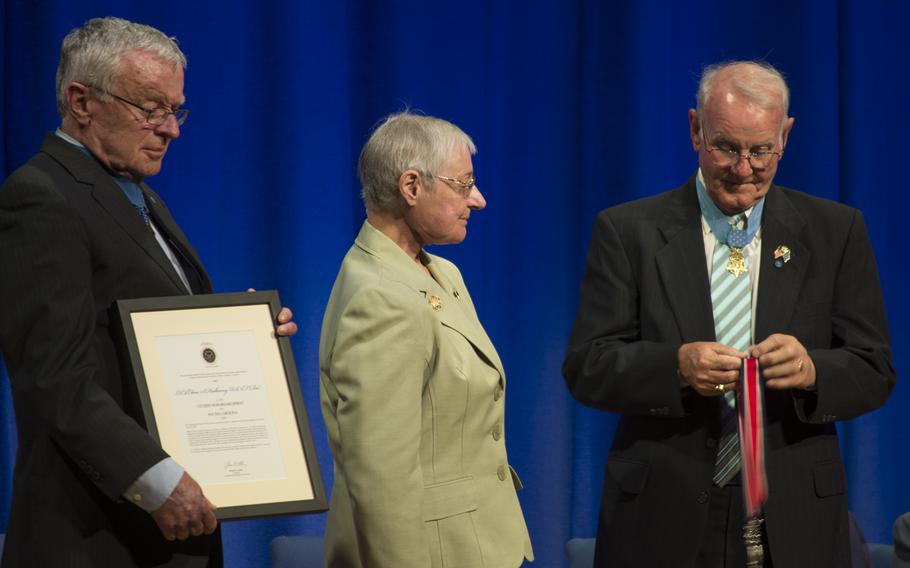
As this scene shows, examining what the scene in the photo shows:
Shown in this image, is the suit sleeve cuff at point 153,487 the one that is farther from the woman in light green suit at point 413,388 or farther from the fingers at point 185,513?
the woman in light green suit at point 413,388

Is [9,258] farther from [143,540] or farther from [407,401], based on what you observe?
[407,401]

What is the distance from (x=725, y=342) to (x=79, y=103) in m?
1.44

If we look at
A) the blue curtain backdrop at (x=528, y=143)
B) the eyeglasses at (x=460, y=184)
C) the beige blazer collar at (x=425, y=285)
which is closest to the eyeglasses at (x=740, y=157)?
the eyeglasses at (x=460, y=184)

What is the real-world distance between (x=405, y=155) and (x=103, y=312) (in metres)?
0.73

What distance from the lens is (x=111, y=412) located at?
211 centimetres

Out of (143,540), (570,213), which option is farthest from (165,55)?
(570,213)

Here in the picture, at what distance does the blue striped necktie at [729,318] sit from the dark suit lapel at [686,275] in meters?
0.03

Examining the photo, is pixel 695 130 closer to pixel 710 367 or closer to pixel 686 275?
pixel 686 275

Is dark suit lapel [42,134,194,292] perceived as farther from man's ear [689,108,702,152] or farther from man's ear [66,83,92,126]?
man's ear [689,108,702,152]

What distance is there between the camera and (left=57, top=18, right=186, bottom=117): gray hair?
7.62ft

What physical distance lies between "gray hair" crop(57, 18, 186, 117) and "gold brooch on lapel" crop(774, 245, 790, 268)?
4.49 ft

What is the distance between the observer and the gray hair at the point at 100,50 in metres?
2.32

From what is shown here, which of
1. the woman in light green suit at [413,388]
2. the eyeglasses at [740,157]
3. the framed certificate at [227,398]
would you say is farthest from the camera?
the eyeglasses at [740,157]

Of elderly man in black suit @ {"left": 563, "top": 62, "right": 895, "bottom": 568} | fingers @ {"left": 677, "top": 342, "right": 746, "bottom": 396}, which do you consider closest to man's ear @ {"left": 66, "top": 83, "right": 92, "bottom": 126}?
elderly man in black suit @ {"left": 563, "top": 62, "right": 895, "bottom": 568}
